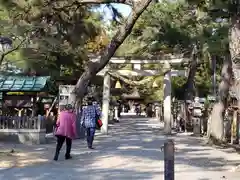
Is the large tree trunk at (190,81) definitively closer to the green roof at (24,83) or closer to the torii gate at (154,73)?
the torii gate at (154,73)

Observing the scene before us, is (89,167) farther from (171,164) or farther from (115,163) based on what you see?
(171,164)

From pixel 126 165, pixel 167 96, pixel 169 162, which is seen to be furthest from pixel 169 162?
pixel 167 96

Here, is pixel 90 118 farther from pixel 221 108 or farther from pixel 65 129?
pixel 221 108

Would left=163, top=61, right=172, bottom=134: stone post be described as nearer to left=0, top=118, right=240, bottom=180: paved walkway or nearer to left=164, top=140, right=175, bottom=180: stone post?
left=0, top=118, right=240, bottom=180: paved walkway

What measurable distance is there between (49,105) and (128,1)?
13.9 meters

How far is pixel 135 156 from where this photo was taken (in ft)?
44.8

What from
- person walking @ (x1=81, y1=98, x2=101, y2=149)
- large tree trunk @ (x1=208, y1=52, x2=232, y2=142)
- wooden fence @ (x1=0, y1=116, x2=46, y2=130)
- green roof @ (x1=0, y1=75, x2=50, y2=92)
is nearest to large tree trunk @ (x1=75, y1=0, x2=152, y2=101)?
wooden fence @ (x1=0, y1=116, x2=46, y2=130)

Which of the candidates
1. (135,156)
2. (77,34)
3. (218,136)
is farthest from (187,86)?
(135,156)

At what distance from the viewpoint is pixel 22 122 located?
18.2 meters

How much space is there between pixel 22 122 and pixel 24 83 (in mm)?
3607

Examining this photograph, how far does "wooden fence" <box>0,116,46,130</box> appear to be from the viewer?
18.0 metres

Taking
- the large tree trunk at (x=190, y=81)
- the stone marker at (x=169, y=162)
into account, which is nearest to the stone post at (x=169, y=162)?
the stone marker at (x=169, y=162)

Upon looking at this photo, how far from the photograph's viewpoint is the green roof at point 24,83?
20898 millimetres

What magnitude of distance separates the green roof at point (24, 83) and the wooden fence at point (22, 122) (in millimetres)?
2689
